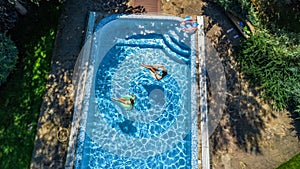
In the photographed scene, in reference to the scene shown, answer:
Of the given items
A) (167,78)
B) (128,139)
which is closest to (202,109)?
(167,78)

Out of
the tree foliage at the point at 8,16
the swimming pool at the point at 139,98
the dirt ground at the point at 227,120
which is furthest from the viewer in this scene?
the tree foliage at the point at 8,16

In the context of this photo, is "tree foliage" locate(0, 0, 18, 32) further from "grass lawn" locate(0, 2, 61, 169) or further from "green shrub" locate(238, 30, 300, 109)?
"green shrub" locate(238, 30, 300, 109)

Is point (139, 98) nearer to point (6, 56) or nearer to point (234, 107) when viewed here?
point (234, 107)

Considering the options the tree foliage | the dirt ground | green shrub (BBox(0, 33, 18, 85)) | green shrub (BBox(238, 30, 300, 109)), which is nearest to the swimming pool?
the dirt ground

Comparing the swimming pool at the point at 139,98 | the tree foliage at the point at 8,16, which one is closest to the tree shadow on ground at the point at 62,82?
the swimming pool at the point at 139,98

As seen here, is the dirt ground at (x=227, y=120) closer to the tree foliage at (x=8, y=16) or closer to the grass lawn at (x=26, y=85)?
the grass lawn at (x=26, y=85)

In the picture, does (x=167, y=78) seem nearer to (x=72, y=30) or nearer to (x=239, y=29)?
(x=239, y=29)

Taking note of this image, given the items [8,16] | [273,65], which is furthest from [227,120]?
[8,16]

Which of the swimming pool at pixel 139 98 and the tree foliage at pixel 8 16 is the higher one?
the tree foliage at pixel 8 16
